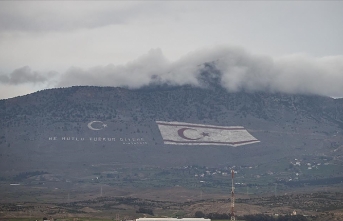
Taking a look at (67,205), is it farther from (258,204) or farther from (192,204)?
(258,204)

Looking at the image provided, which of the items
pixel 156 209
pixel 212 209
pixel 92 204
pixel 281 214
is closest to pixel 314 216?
pixel 281 214

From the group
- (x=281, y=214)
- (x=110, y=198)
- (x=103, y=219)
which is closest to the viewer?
(x=103, y=219)

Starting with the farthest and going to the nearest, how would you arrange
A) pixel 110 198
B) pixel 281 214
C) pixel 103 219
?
pixel 110 198 → pixel 281 214 → pixel 103 219

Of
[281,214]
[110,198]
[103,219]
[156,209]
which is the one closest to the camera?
[103,219]

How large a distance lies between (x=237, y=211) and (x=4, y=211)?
4702 centimetres

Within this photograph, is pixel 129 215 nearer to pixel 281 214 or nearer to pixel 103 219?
pixel 103 219

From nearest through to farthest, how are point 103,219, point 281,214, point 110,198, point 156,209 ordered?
point 103,219 < point 281,214 < point 156,209 < point 110,198

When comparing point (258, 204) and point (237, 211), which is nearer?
point (237, 211)

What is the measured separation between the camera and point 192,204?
18238 cm

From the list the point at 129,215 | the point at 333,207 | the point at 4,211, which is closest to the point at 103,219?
the point at 129,215

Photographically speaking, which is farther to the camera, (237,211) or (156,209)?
(156,209)

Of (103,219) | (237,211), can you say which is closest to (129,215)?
(103,219)

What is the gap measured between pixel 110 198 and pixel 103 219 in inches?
1744

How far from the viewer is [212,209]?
565 feet
